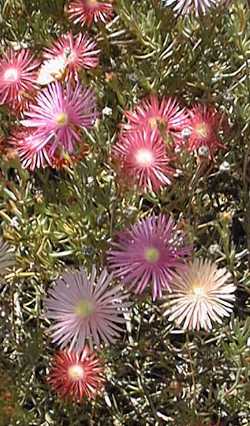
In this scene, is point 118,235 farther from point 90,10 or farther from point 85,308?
point 90,10

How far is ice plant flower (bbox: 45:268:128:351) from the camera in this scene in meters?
1.11

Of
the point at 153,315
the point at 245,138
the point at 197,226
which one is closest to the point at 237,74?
the point at 245,138

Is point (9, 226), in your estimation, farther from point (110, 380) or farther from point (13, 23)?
point (13, 23)

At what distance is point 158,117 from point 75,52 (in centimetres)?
15

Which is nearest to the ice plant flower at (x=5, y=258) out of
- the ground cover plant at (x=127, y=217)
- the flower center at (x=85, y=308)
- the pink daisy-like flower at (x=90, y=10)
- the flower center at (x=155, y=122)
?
the ground cover plant at (x=127, y=217)

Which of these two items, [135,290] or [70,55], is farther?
[70,55]

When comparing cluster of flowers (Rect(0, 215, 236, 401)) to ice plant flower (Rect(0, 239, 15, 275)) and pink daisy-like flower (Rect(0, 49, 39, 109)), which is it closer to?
ice plant flower (Rect(0, 239, 15, 275))

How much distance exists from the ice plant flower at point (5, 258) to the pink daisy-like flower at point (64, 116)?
12cm

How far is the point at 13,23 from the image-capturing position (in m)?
1.45

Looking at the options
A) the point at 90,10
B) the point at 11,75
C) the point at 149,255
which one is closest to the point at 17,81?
the point at 11,75

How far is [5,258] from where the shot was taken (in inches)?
46.4

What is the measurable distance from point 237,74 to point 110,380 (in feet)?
1.33

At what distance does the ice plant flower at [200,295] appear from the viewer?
3.58ft

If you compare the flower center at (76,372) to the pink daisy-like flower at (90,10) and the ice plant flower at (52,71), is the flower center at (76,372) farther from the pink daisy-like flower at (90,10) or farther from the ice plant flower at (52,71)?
the pink daisy-like flower at (90,10)
